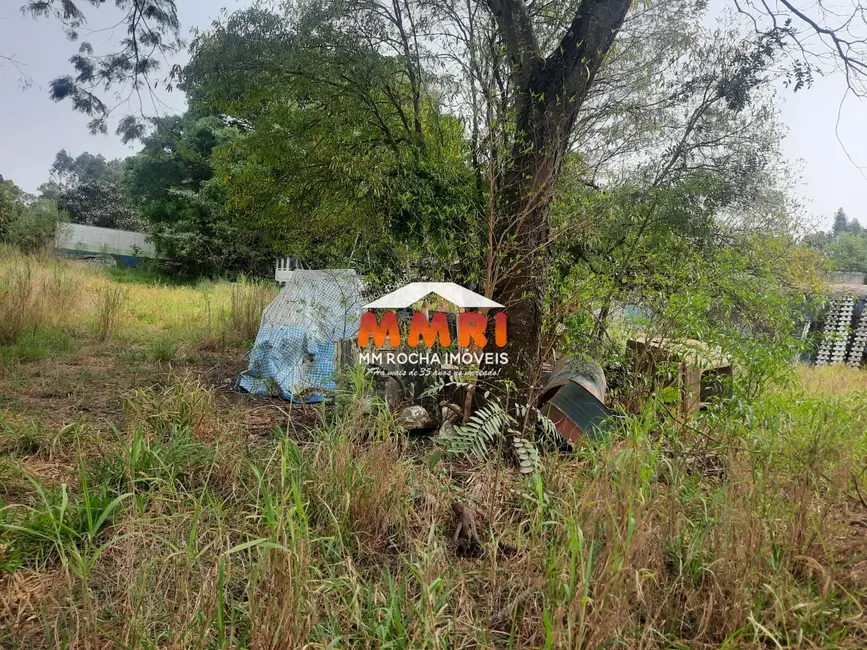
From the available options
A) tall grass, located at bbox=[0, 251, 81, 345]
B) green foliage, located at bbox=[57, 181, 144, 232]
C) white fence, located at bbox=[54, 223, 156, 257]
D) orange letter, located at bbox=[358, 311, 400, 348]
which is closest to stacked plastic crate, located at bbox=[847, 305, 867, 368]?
orange letter, located at bbox=[358, 311, 400, 348]

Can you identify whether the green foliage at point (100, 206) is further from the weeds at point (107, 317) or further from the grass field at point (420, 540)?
the grass field at point (420, 540)

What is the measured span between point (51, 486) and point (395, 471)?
58.9 inches

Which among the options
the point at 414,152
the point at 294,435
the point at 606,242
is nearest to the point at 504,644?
the point at 294,435

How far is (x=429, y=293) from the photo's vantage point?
378 cm

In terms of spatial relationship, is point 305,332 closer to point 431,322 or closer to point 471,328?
point 431,322

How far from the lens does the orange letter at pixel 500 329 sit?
3.26 meters

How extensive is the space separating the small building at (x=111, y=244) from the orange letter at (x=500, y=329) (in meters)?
19.2

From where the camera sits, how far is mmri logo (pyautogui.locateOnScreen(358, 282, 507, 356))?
129 inches

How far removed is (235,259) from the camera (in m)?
18.1

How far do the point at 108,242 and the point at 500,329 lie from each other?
81.3 feet

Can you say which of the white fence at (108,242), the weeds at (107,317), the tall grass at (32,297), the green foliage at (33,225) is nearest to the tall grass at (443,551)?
the tall grass at (32,297)

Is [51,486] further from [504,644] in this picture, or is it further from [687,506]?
[687,506]

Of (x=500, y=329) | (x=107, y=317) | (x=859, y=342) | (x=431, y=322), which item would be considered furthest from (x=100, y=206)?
(x=859, y=342)

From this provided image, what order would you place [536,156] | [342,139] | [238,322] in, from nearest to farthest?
[536,156] → [342,139] → [238,322]
